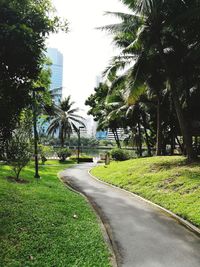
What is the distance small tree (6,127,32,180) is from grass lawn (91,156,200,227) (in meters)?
4.75

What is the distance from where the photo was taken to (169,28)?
1781 centimetres

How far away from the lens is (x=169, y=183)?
13.4 metres

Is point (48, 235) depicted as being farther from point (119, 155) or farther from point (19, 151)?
point (119, 155)

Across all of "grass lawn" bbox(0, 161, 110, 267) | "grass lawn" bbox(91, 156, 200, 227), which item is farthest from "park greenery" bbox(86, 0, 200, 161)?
"grass lawn" bbox(0, 161, 110, 267)

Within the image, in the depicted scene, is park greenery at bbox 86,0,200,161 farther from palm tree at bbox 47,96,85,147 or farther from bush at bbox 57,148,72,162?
palm tree at bbox 47,96,85,147

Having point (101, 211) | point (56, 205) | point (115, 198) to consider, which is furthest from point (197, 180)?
point (56, 205)

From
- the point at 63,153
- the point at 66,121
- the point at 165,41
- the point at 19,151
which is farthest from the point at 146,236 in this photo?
the point at 66,121

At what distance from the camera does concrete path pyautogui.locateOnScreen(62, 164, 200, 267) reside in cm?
637

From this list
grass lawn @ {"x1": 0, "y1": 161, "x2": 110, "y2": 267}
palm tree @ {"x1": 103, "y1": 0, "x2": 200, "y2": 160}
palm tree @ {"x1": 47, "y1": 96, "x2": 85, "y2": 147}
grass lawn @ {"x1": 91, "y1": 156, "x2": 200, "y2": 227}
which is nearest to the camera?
grass lawn @ {"x1": 0, "y1": 161, "x2": 110, "y2": 267}

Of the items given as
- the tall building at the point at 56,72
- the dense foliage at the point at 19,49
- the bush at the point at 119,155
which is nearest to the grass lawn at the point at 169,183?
the dense foliage at the point at 19,49

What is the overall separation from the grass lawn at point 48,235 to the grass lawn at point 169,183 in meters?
2.87

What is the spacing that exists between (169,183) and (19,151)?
7720 mm

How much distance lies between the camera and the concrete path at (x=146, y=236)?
20.9ft

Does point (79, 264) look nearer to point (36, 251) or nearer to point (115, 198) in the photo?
point (36, 251)
